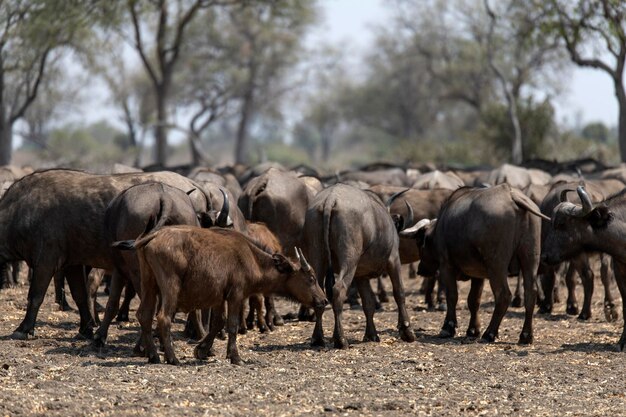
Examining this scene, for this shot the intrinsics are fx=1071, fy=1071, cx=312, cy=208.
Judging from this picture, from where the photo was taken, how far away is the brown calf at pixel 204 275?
372 inches

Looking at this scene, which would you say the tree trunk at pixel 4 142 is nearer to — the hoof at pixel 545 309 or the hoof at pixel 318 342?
the hoof at pixel 545 309

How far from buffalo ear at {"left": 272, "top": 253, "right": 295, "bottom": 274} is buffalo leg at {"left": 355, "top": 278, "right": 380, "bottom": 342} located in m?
1.79

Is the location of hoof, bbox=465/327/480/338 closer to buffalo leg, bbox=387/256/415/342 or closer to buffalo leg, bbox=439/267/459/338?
buffalo leg, bbox=439/267/459/338

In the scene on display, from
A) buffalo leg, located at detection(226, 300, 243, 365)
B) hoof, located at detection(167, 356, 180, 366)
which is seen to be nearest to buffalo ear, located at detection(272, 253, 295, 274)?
buffalo leg, located at detection(226, 300, 243, 365)

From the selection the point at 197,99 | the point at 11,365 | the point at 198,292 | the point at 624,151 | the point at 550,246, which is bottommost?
the point at 11,365

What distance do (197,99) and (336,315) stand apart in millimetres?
67070

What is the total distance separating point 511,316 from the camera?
47.0ft

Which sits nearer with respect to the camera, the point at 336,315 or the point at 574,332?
the point at 336,315

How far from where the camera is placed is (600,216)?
37.0ft

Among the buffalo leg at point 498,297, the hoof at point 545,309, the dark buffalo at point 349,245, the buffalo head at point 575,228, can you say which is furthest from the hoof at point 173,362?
the hoof at point 545,309

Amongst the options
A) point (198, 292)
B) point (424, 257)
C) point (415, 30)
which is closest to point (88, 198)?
point (198, 292)

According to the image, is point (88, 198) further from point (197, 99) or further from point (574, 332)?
point (197, 99)

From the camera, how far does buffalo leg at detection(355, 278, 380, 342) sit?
38.7 ft

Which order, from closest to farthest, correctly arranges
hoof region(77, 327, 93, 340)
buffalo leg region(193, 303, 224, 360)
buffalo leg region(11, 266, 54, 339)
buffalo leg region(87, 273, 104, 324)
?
buffalo leg region(193, 303, 224, 360) → buffalo leg region(11, 266, 54, 339) → hoof region(77, 327, 93, 340) → buffalo leg region(87, 273, 104, 324)
